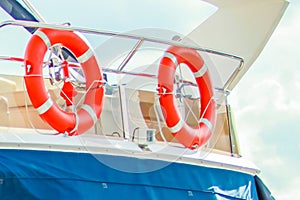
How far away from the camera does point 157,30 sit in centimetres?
368

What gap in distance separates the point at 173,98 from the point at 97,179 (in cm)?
78

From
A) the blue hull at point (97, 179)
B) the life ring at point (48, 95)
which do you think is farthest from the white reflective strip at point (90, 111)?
the blue hull at point (97, 179)

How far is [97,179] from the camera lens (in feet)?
9.96

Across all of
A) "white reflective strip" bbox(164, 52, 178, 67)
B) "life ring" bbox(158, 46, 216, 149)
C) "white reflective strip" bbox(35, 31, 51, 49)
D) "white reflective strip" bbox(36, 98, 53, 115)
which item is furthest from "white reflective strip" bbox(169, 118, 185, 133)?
"white reflective strip" bbox(35, 31, 51, 49)

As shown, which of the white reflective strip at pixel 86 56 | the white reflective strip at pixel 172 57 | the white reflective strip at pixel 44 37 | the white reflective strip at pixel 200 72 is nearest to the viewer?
the white reflective strip at pixel 44 37

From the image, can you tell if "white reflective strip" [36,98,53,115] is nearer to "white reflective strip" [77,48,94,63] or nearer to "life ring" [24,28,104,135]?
"life ring" [24,28,104,135]

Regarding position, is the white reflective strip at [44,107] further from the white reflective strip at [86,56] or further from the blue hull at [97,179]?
the white reflective strip at [86,56]

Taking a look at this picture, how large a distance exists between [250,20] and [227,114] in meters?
1.62

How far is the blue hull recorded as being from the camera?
→ 9.38ft

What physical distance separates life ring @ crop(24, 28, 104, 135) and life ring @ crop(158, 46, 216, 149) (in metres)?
0.45

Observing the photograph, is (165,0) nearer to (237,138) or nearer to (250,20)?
(250,20)

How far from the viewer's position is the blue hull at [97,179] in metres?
2.86

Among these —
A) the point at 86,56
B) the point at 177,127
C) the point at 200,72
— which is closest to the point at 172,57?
the point at 200,72

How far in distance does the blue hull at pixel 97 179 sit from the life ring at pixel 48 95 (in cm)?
20
